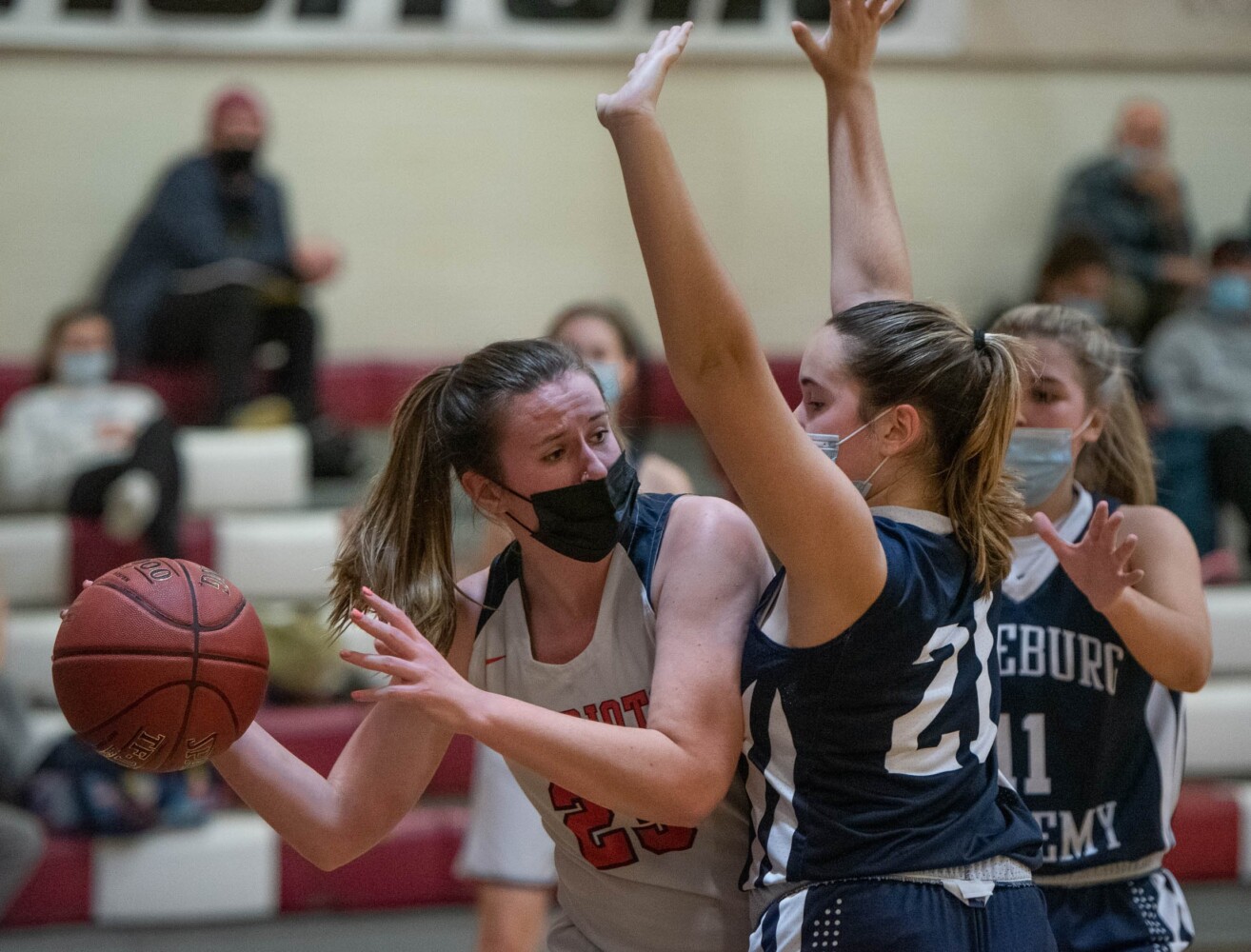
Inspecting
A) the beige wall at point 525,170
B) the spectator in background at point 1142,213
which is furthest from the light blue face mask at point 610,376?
the beige wall at point 525,170

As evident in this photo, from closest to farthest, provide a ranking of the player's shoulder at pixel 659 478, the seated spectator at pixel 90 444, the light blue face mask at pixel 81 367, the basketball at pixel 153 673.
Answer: the basketball at pixel 153 673 → the player's shoulder at pixel 659 478 → the seated spectator at pixel 90 444 → the light blue face mask at pixel 81 367

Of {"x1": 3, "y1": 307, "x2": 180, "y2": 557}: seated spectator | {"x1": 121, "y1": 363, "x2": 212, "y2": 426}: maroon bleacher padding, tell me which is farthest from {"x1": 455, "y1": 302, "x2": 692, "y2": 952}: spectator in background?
{"x1": 121, "y1": 363, "x2": 212, "y2": 426}: maroon bleacher padding

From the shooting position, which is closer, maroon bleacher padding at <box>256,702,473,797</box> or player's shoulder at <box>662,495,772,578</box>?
player's shoulder at <box>662,495,772,578</box>

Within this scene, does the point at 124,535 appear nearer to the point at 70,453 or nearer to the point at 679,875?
the point at 70,453

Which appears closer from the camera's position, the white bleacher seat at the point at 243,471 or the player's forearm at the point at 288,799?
the player's forearm at the point at 288,799

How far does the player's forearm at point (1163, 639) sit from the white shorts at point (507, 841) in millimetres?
1789

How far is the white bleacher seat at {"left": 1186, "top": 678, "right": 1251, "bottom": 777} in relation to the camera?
5.68 metres

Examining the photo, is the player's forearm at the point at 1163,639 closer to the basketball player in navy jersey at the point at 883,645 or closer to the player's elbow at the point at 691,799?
the basketball player in navy jersey at the point at 883,645

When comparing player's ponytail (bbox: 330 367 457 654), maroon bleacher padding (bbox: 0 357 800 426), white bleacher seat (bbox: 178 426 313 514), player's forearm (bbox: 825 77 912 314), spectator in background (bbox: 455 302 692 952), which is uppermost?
player's forearm (bbox: 825 77 912 314)

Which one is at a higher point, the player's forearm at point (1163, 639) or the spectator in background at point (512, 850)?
the player's forearm at point (1163, 639)

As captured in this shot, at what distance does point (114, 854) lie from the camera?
15.8 feet

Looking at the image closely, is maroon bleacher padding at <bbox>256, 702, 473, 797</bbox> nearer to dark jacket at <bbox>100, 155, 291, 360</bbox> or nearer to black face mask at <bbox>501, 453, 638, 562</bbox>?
dark jacket at <bbox>100, 155, 291, 360</bbox>

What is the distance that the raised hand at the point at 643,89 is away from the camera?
172 centimetres

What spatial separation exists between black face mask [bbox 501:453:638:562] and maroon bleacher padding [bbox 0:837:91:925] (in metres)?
3.32
